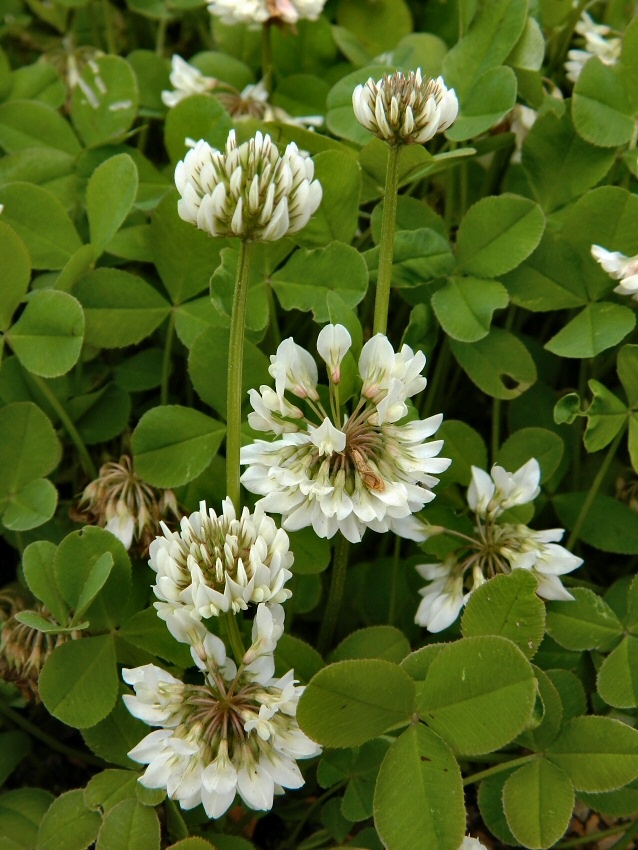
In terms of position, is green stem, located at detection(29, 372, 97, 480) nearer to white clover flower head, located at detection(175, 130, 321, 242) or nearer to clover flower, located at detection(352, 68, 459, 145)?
white clover flower head, located at detection(175, 130, 321, 242)

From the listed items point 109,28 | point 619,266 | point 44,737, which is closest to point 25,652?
point 44,737

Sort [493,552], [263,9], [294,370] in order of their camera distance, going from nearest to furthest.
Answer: [294,370], [493,552], [263,9]

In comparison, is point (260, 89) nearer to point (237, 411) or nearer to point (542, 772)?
point (237, 411)

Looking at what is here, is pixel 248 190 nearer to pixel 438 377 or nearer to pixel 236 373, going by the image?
pixel 236 373

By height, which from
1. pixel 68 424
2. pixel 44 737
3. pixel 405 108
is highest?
pixel 405 108

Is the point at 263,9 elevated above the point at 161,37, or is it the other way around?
the point at 263,9

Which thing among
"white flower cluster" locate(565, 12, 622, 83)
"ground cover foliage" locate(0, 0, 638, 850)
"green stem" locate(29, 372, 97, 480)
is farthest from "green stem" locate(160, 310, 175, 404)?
"white flower cluster" locate(565, 12, 622, 83)

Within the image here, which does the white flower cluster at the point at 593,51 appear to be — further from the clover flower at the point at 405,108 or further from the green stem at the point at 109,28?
the green stem at the point at 109,28
